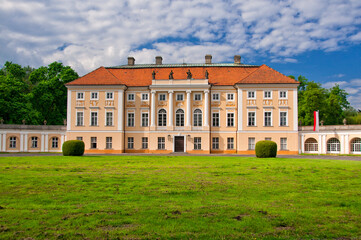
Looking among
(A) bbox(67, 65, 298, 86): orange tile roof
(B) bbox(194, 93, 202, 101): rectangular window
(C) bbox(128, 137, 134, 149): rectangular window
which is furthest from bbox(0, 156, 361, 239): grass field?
(A) bbox(67, 65, 298, 86): orange tile roof

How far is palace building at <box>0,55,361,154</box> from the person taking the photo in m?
43.7

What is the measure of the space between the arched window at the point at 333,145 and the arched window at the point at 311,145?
1.71m

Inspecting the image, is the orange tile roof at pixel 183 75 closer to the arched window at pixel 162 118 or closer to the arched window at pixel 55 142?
the arched window at pixel 162 118

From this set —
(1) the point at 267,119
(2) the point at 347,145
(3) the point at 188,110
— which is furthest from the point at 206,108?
(2) the point at 347,145

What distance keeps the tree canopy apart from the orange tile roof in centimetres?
916

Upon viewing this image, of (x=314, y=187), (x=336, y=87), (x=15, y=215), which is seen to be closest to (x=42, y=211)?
(x=15, y=215)

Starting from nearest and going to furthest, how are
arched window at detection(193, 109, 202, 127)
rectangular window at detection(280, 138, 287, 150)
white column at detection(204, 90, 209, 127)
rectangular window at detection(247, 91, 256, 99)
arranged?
rectangular window at detection(280, 138, 287, 150) < rectangular window at detection(247, 91, 256, 99) < white column at detection(204, 90, 209, 127) < arched window at detection(193, 109, 202, 127)

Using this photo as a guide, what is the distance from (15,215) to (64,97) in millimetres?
50346

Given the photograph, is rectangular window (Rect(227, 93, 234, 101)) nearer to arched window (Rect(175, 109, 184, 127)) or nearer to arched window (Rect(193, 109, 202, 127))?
arched window (Rect(193, 109, 202, 127))

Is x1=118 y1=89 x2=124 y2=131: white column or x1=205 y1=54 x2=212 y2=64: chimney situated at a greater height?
x1=205 y1=54 x2=212 y2=64: chimney

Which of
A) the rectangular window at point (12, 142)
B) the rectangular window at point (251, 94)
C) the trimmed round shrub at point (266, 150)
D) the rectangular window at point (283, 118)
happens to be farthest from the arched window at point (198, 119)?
the rectangular window at point (12, 142)

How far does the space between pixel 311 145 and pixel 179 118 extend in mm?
19903

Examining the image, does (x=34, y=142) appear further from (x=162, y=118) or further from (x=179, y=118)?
(x=179, y=118)

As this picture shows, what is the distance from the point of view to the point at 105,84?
147 feet
